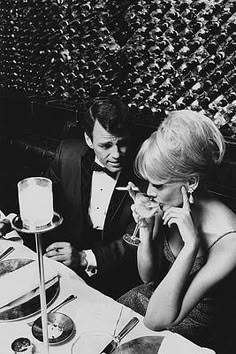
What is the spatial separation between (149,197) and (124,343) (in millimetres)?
694

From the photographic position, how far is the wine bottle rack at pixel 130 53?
2.66 metres

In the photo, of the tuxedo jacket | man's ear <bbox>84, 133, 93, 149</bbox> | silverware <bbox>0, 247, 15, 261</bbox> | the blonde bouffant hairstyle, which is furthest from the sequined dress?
man's ear <bbox>84, 133, 93, 149</bbox>

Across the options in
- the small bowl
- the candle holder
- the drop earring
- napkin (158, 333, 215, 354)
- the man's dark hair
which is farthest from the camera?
the man's dark hair

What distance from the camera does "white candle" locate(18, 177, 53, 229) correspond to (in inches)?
38.6

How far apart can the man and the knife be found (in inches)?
28.8

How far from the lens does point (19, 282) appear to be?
1.54 metres

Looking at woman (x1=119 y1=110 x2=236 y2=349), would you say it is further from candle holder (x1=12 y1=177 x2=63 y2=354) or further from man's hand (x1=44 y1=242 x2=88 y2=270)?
candle holder (x1=12 y1=177 x2=63 y2=354)

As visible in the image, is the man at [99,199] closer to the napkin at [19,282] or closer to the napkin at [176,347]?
the napkin at [19,282]

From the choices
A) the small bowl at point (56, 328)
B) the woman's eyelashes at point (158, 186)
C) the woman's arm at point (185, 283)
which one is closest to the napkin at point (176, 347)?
the woman's arm at point (185, 283)

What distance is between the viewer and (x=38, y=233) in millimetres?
999

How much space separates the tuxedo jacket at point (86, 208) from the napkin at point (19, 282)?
65 cm

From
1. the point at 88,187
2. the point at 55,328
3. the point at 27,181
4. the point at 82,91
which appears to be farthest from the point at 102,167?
the point at 82,91

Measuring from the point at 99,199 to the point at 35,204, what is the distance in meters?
1.54

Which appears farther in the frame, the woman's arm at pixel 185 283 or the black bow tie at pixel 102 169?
the black bow tie at pixel 102 169
